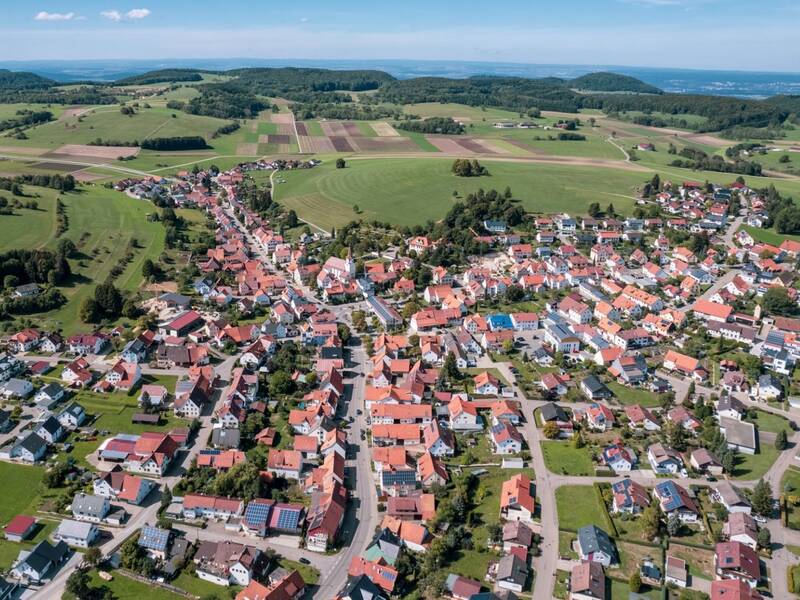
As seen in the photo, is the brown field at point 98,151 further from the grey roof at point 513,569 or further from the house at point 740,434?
the house at point 740,434

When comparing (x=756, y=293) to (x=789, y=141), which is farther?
(x=789, y=141)

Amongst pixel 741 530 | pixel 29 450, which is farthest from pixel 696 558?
pixel 29 450

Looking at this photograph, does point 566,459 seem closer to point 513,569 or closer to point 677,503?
point 677,503

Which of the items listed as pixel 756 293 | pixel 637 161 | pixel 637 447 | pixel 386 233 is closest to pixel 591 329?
pixel 637 447

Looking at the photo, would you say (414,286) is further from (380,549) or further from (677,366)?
(380,549)

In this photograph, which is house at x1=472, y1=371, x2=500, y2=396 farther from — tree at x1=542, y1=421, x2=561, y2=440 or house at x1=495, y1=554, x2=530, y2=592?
house at x1=495, y1=554, x2=530, y2=592

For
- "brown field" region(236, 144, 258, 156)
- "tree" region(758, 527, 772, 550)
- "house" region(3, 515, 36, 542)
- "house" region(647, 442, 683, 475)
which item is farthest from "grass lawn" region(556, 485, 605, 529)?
"brown field" region(236, 144, 258, 156)

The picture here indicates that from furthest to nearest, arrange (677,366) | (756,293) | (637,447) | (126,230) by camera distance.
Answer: (126,230), (756,293), (677,366), (637,447)
